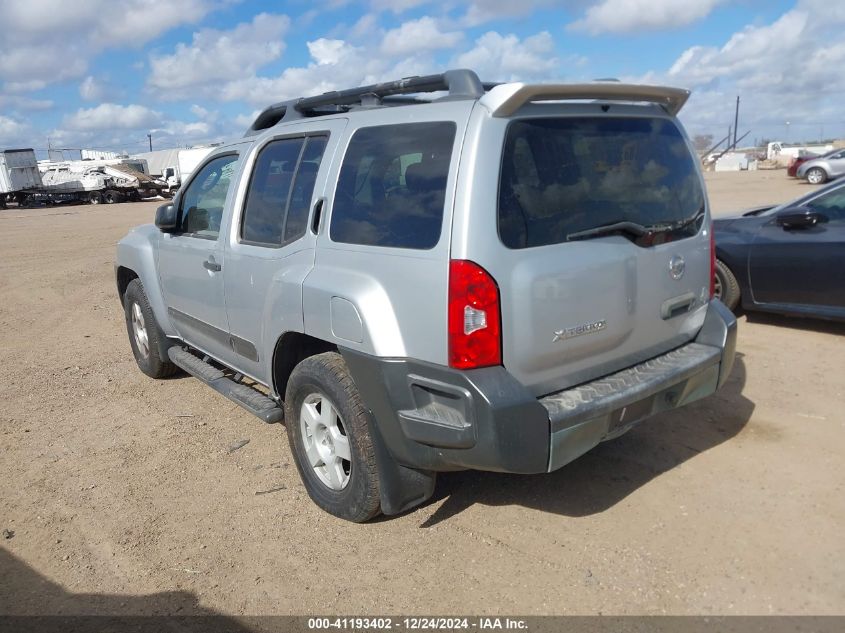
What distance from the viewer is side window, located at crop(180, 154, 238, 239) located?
14.6 feet

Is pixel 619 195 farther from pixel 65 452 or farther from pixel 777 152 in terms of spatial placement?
pixel 777 152

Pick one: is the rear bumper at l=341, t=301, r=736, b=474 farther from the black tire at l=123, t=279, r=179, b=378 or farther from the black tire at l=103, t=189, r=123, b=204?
the black tire at l=103, t=189, r=123, b=204

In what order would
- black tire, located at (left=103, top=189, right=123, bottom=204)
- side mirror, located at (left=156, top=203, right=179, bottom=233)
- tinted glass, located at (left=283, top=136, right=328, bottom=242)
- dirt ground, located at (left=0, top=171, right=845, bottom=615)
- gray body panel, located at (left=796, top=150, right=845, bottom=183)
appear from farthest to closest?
black tire, located at (left=103, top=189, right=123, bottom=204)
gray body panel, located at (left=796, top=150, right=845, bottom=183)
side mirror, located at (left=156, top=203, right=179, bottom=233)
tinted glass, located at (left=283, top=136, right=328, bottom=242)
dirt ground, located at (left=0, top=171, right=845, bottom=615)

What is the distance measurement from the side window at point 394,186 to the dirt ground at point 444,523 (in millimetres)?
1504

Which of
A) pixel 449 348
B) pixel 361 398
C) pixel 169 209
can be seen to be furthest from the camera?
pixel 169 209

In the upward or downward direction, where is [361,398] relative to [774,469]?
upward

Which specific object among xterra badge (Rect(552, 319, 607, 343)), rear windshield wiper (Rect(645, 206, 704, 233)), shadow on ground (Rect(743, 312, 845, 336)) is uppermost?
rear windshield wiper (Rect(645, 206, 704, 233))

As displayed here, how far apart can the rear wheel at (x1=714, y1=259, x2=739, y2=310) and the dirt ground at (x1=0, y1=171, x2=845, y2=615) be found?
1.35 metres

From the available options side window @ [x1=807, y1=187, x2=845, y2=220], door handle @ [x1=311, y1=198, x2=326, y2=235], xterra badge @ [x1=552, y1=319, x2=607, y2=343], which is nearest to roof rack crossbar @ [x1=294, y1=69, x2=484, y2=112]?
door handle @ [x1=311, y1=198, x2=326, y2=235]

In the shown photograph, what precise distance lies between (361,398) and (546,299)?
96cm

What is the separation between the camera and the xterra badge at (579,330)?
9.50ft

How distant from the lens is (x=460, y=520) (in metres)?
3.50

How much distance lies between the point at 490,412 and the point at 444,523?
106 centimetres

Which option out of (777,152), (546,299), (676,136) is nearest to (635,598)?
(546,299)
